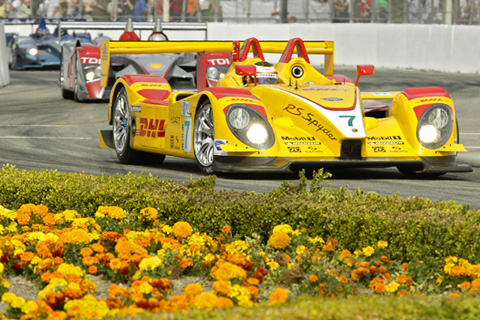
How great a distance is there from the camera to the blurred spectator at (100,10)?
1578 inches

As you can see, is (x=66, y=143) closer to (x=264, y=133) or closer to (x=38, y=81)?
(x=264, y=133)

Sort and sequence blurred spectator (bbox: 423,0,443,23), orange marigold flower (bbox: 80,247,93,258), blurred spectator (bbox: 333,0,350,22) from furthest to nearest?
blurred spectator (bbox: 333,0,350,22) → blurred spectator (bbox: 423,0,443,23) → orange marigold flower (bbox: 80,247,93,258)

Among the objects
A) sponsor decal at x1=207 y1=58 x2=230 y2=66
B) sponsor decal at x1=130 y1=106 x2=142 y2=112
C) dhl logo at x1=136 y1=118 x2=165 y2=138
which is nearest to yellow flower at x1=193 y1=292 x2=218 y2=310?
dhl logo at x1=136 y1=118 x2=165 y2=138

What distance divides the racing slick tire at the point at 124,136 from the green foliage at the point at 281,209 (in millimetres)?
4244

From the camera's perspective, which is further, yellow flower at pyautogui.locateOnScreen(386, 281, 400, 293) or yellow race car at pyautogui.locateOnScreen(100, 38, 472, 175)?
yellow race car at pyautogui.locateOnScreen(100, 38, 472, 175)

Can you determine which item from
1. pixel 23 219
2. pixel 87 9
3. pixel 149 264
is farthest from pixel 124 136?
pixel 87 9

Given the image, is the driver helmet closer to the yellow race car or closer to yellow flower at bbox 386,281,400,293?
the yellow race car

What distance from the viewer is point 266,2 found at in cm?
3812

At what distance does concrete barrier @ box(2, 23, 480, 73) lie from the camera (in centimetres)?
2930

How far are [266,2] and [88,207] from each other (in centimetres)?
A: 3210

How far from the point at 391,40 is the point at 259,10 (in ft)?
23.6

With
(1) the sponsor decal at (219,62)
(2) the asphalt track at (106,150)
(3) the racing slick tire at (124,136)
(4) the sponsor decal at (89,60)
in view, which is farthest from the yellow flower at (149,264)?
(4) the sponsor decal at (89,60)

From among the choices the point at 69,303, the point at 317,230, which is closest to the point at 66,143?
the point at 317,230

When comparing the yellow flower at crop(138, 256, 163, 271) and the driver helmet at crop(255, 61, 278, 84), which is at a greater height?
the driver helmet at crop(255, 61, 278, 84)
